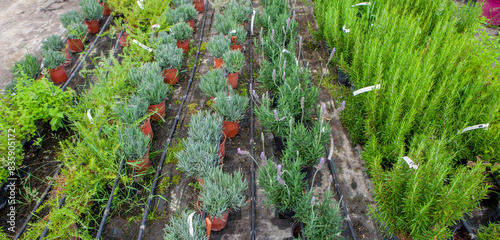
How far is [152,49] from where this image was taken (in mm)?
4523

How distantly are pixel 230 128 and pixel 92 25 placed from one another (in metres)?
4.24

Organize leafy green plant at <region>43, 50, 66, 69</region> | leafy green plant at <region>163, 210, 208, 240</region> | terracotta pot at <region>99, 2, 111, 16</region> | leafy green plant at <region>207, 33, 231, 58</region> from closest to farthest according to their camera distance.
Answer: leafy green plant at <region>163, 210, 208, 240</region> → leafy green plant at <region>207, 33, 231, 58</region> → leafy green plant at <region>43, 50, 66, 69</region> → terracotta pot at <region>99, 2, 111, 16</region>

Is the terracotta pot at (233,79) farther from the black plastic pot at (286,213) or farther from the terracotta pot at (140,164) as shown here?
the black plastic pot at (286,213)

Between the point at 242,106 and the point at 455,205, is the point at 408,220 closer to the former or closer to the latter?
the point at 455,205

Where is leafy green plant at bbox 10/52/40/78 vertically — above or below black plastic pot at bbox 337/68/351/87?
above

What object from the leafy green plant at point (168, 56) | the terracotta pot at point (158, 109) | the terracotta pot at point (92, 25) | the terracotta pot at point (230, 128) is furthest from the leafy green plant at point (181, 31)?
the terracotta pot at point (92, 25)

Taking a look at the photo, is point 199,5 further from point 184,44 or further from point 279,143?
point 279,143

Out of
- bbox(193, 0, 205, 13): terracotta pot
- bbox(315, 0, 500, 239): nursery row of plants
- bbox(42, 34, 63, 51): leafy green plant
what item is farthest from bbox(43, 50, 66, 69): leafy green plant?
bbox(315, 0, 500, 239): nursery row of plants

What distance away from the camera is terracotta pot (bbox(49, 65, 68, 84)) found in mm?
4777

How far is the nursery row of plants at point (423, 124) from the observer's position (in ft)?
7.12

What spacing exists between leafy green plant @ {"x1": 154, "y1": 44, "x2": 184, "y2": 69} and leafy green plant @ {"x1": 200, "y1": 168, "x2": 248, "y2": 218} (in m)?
2.13

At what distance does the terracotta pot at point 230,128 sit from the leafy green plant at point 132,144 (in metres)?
0.91

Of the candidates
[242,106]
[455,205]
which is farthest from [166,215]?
[455,205]

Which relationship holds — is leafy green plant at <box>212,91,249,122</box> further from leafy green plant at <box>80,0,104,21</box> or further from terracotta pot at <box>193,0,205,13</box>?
leafy green plant at <box>80,0,104,21</box>
